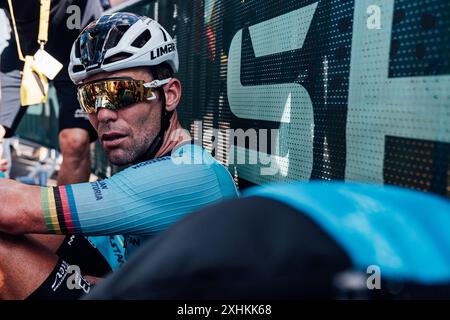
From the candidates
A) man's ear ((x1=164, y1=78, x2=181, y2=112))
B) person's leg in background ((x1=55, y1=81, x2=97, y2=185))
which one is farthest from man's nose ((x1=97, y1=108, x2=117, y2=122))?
person's leg in background ((x1=55, y1=81, x2=97, y2=185))

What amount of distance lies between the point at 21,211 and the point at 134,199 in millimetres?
449

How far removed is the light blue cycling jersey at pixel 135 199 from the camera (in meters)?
2.12

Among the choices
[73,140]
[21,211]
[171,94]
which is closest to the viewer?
[21,211]

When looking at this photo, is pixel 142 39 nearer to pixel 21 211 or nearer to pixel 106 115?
pixel 106 115

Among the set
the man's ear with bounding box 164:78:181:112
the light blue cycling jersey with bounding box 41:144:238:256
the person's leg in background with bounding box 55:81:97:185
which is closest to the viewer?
the light blue cycling jersey with bounding box 41:144:238:256

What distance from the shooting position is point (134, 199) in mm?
2164

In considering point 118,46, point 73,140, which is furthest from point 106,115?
point 73,140

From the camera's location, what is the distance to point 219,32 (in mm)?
3949

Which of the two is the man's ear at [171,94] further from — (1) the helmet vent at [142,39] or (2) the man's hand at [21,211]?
(2) the man's hand at [21,211]

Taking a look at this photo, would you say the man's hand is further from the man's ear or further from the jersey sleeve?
the man's ear

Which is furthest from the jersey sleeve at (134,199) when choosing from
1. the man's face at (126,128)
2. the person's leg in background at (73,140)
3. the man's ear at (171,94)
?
the person's leg in background at (73,140)

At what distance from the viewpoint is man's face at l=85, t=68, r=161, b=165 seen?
279 centimetres

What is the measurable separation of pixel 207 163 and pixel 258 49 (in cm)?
122

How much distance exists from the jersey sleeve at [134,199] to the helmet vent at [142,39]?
30.9 inches
